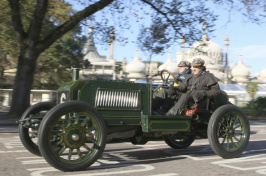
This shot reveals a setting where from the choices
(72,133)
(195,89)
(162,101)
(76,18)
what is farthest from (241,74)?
(72,133)

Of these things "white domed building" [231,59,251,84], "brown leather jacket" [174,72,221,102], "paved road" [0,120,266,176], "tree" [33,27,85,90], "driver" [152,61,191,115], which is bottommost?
"paved road" [0,120,266,176]

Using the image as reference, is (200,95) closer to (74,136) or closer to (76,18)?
(74,136)

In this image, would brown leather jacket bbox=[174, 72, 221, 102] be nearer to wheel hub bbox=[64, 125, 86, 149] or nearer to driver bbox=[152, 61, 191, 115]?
driver bbox=[152, 61, 191, 115]

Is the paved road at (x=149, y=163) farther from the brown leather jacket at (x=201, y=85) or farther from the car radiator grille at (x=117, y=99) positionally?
the brown leather jacket at (x=201, y=85)

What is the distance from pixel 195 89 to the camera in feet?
21.0

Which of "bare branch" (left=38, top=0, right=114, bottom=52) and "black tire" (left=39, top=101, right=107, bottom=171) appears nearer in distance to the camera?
"black tire" (left=39, top=101, right=107, bottom=171)

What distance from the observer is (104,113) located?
17.9ft

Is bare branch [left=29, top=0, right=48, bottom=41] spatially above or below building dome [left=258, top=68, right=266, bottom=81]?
below

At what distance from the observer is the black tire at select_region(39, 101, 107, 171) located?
4.63m

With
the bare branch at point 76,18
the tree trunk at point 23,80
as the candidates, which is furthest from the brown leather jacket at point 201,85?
the tree trunk at point 23,80

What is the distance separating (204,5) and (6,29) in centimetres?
795

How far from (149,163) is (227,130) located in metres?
1.50

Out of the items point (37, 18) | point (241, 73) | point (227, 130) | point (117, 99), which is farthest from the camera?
point (241, 73)

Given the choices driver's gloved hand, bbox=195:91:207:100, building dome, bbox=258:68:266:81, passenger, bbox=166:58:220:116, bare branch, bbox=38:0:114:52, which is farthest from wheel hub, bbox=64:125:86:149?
building dome, bbox=258:68:266:81
